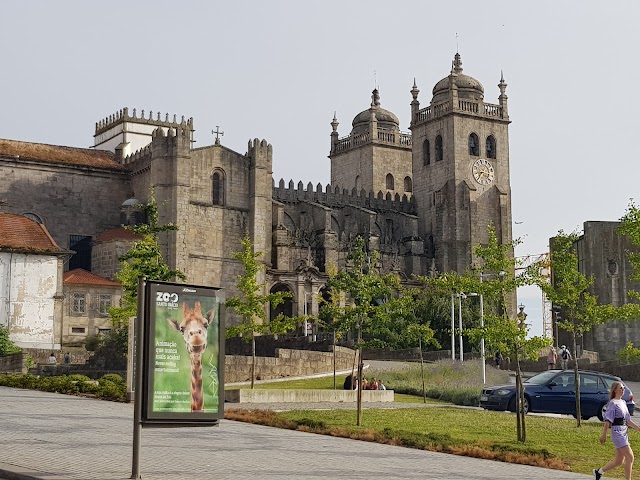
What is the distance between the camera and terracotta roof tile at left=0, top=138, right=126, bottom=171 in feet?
250

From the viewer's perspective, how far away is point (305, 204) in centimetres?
8725

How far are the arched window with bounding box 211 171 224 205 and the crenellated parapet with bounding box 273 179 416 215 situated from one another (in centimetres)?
1095

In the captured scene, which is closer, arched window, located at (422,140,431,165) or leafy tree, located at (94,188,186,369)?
leafy tree, located at (94,188,186,369)

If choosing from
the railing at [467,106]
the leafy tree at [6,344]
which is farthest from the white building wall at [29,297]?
the railing at [467,106]

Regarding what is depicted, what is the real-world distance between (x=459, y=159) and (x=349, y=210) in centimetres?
1011

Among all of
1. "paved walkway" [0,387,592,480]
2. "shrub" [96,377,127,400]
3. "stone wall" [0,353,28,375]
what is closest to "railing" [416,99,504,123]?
"stone wall" [0,353,28,375]

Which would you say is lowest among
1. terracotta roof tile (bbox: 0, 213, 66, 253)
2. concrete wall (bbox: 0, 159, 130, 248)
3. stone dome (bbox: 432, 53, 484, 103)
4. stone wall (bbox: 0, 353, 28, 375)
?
stone wall (bbox: 0, 353, 28, 375)

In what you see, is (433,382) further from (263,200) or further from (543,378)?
(263,200)

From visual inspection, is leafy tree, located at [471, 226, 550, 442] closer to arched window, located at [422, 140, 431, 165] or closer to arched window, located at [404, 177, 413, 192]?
arched window, located at [422, 140, 431, 165]

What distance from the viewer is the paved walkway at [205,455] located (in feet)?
49.9

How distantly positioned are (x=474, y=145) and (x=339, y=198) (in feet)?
40.2

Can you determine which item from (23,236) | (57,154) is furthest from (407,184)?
(23,236)

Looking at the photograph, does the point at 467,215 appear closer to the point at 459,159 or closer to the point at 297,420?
the point at 459,159

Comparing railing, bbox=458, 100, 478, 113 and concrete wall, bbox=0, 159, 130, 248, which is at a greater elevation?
railing, bbox=458, 100, 478, 113
